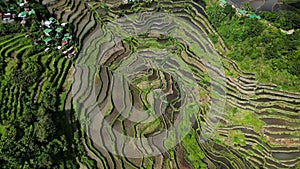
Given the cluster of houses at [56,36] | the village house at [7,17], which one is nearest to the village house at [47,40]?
the cluster of houses at [56,36]

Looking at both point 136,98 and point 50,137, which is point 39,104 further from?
point 136,98

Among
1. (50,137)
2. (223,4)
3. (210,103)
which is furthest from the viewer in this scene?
(223,4)

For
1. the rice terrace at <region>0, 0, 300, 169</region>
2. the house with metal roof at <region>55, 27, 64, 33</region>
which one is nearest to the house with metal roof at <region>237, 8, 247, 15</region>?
the rice terrace at <region>0, 0, 300, 169</region>

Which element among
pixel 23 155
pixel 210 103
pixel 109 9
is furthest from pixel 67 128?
pixel 109 9

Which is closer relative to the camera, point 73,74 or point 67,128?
point 67,128

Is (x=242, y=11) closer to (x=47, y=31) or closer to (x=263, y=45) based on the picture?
(x=263, y=45)

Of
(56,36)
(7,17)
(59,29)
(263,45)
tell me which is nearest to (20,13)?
(7,17)

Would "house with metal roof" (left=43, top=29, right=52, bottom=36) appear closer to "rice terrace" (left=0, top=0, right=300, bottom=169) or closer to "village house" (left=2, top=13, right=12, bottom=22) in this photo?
"rice terrace" (left=0, top=0, right=300, bottom=169)
